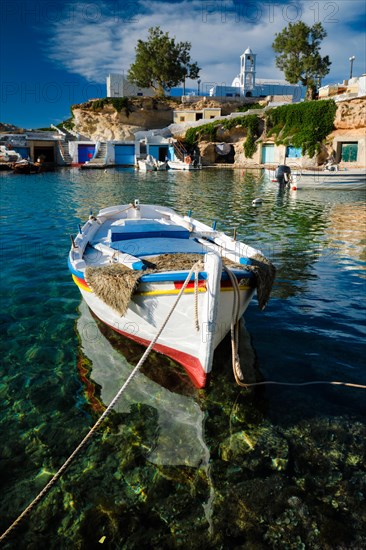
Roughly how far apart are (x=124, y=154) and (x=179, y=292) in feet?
180

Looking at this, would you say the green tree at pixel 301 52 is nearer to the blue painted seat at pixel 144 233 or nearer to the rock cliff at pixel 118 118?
the rock cliff at pixel 118 118

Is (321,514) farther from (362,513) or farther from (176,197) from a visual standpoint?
(176,197)

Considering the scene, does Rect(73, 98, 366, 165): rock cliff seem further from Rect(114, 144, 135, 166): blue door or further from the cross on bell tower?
the cross on bell tower

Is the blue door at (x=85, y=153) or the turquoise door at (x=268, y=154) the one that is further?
the blue door at (x=85, y=153)

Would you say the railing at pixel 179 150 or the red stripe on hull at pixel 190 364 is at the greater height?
the railing at pixel 179 150

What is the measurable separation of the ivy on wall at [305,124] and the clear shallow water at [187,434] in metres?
39.6

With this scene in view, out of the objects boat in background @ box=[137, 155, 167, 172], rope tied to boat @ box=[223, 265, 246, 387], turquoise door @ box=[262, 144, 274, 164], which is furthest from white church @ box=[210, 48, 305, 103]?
rope tied to boat @ box=[223, 265, 246, 387]

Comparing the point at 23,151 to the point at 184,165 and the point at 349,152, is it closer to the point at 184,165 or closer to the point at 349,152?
the point at 184,165

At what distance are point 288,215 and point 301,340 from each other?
12152 millimetres

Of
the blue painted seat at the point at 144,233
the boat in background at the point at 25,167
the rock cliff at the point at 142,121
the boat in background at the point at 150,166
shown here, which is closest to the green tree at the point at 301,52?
the rock cliff at the point at 142,121

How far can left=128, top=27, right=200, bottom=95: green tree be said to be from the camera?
69250 mm

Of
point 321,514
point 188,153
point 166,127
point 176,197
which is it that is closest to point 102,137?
point 166,127

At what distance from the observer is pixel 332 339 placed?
6328mm

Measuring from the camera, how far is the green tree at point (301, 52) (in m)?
59.0
